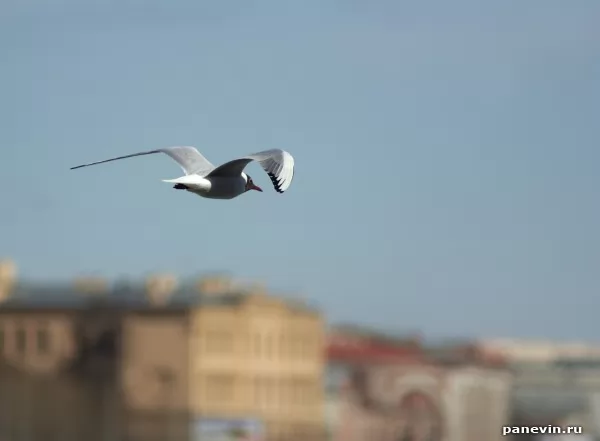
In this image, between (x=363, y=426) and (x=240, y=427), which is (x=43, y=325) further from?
(x=363, y=426)

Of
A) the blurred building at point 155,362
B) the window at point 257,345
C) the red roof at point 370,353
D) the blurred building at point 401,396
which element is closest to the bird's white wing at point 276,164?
the blurred building at point 155,362

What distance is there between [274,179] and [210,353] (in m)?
58.2

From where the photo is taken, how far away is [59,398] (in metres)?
73.2

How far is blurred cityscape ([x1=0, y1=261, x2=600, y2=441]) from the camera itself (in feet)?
241

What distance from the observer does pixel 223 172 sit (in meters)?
22.2

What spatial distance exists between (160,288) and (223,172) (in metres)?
59.6

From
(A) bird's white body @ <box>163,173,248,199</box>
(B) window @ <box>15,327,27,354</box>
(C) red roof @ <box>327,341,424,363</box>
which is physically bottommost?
(A) bird's white body @ <box>163,173,248,199</box>

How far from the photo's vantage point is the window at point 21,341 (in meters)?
73.0

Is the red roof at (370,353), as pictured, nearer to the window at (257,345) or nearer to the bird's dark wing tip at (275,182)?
the window at (257,345)

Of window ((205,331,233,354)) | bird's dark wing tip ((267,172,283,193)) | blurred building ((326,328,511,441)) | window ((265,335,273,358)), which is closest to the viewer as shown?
bird's dark wing tip ((267,172,283,193))

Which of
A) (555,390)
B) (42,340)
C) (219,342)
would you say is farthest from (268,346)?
(555,390)

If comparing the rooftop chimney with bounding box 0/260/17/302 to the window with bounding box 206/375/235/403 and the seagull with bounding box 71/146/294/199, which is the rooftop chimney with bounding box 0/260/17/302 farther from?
the seagull with bounding box 71/146/294/199

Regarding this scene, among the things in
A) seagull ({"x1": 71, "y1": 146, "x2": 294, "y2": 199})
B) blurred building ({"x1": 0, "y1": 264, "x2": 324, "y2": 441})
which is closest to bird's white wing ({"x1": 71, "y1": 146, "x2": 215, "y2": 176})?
seagull ({"x1": 71, "y1": 146, "x2": 294, "y2": 199})

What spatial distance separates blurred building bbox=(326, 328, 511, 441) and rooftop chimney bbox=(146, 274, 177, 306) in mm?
7000
